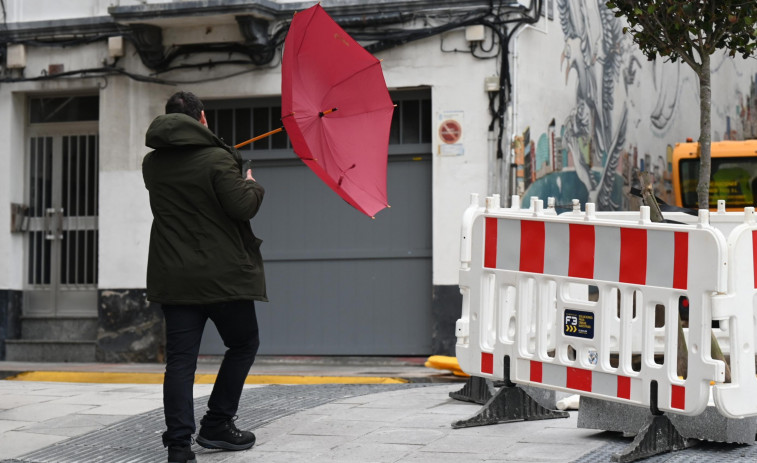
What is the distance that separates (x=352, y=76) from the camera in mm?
6895

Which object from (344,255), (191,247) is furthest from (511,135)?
(191,247)

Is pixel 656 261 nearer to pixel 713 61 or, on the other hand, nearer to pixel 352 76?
pixel 352 76

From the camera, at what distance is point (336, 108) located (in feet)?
22.2

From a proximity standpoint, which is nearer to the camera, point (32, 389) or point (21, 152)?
point (32, 389)

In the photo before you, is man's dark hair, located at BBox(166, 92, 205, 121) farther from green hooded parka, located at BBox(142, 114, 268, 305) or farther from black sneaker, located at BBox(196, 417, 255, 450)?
black sneaker, located at BBox(196, 417, 255, 450)

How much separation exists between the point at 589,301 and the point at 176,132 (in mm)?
2348

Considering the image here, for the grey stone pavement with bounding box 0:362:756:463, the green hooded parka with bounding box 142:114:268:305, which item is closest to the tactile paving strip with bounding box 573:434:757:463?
the grey stone pavement with bounding box 0:362:756:463

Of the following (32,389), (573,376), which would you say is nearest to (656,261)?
(573,376)

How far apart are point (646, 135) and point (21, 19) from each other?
A: 9.54 metres

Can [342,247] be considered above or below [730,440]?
above

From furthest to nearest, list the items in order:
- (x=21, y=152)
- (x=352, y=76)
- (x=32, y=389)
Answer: (x=21, y=152)
(x=32, y=389)
(x=352, y=76)

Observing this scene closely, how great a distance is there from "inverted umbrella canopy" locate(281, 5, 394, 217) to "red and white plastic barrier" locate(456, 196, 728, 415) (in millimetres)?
705

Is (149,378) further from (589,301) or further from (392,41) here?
(589,301)

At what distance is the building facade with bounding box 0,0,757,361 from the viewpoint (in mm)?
12164
